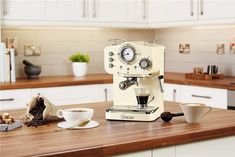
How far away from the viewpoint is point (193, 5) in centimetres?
407

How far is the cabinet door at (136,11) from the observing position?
4473 millimetres

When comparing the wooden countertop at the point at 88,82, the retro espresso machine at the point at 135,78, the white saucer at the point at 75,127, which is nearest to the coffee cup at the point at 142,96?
the retro espresso machine at the point at 135,78

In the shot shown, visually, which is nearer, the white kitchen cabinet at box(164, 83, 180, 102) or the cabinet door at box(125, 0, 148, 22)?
the white kitchen cabinet at box(164, 83, 180, 102)

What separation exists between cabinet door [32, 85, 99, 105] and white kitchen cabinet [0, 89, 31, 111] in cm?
8

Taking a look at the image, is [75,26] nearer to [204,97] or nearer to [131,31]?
[131,31]

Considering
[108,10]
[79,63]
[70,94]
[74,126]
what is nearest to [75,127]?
[74,126]

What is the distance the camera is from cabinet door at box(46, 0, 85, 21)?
4.00 m

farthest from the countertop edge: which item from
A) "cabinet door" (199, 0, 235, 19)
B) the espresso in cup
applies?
"cabinet door" (199, 0, 235, 19)

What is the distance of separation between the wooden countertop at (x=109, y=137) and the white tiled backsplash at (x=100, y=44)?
7.42ft

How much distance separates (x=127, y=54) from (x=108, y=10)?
2.24 metres

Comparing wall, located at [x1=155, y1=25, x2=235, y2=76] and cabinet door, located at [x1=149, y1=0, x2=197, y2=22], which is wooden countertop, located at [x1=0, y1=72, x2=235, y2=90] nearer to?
wall, located at [x1=155, y1=25, x2=235, y2=76]

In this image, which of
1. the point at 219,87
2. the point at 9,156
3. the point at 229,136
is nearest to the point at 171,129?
the point at 229,136

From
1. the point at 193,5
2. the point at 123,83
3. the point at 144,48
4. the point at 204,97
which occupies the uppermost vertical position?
the point at 193,5

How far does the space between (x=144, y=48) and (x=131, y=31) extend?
2835 millimetres
